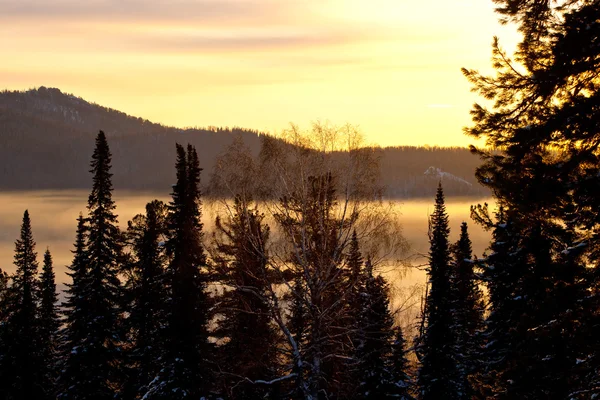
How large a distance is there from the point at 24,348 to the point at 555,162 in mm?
30829

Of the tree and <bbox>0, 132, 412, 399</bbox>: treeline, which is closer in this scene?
the tree

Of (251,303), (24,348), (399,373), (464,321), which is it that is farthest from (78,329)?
(464,321)

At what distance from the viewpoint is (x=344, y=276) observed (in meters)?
19.7

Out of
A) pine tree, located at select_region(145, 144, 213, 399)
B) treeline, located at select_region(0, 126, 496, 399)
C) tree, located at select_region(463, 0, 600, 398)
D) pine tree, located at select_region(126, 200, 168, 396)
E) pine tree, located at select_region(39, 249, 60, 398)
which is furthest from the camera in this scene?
pine tree, located at select_region(39, 249, 60, 398)

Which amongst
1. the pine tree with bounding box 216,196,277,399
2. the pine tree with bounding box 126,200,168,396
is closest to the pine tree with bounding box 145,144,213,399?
the pine tree with bounding box 216,196,277,399

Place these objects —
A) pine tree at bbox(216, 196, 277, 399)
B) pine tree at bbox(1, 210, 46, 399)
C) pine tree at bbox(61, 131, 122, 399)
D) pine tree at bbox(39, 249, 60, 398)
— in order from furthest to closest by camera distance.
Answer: pine tree at bbox(39, 249, 60, 398), pine tree at bbox(1, 210, 46, 399), pine tree at bbox(61, 131, 122, 399), pine tree at bbox(216, 196, 277, 399)

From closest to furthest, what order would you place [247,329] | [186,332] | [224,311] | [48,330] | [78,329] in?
[224,311]
[186,332]
[247,329]
[78,329]
[48,330]

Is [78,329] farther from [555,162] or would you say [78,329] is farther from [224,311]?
[555,162]

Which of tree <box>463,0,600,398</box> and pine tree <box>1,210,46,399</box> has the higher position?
tree <box>463,0,600,398</box>

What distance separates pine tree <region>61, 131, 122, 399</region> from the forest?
9 cm

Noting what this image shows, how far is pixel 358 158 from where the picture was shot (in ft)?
56.7

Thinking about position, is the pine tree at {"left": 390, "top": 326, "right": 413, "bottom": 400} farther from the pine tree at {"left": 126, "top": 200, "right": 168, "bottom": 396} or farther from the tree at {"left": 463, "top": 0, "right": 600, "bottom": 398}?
the tree at {"left": 463, "top": 0, "right": 600, "bottom": 398}

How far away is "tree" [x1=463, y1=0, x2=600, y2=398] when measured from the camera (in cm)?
810

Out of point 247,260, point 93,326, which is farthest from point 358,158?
point 93,326
